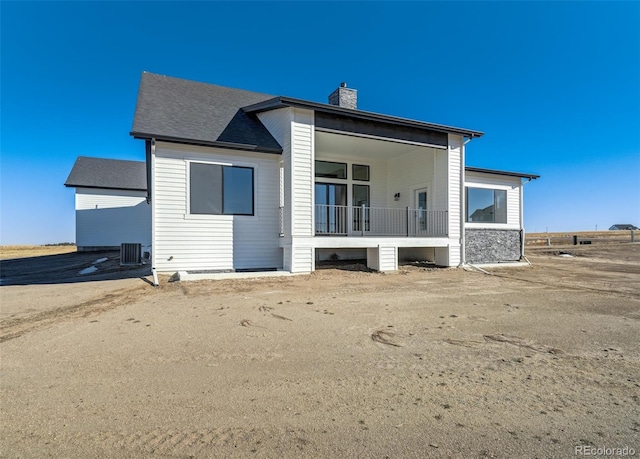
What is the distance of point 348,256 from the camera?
12602 mm

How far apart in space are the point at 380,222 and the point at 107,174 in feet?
63.8

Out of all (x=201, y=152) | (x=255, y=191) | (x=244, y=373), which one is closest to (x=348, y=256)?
(x=255, y=191)

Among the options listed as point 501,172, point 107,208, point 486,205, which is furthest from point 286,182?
point 107,208

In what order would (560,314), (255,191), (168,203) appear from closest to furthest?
(560,314) < (168,203) < (255,191)

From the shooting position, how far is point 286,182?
959cm

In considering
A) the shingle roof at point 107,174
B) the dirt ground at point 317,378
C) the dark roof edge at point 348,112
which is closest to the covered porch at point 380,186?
the dark roof edge at point 348,112

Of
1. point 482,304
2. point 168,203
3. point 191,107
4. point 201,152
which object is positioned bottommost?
point 482,304

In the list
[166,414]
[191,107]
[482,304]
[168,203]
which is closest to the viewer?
[166,414]

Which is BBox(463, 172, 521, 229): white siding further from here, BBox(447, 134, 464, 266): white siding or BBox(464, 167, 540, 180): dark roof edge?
BBox(447, 134, 464, 266): white siding

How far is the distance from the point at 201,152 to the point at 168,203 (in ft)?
5.70

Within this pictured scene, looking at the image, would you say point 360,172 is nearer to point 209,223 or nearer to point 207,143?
point 207,143

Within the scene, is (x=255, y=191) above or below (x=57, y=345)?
above

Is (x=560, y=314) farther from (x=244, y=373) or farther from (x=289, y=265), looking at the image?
(x=289, y=265)

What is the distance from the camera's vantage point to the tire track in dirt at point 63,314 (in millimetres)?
4466
